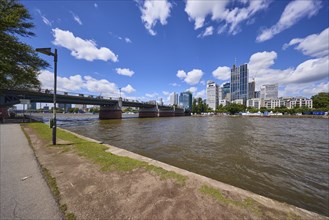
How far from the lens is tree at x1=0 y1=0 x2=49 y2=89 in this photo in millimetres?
13128

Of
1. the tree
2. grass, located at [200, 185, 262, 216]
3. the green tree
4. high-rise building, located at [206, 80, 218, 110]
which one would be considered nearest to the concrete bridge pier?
the tree

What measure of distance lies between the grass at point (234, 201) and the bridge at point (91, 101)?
3866 centimetres

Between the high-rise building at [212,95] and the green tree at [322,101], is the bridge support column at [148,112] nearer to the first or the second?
the green tree at [322,101]

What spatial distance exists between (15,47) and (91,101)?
120 feet

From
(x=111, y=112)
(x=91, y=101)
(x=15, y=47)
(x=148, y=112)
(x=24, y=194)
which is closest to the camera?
(x=24, y=194)

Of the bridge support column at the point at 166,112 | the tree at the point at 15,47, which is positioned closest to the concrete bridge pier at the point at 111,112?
the bridge support column at the point at 166,112

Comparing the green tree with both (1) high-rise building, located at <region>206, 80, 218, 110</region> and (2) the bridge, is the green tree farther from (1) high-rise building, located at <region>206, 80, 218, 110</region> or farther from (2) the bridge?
(2) the bridge

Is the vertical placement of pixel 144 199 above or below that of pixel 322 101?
below

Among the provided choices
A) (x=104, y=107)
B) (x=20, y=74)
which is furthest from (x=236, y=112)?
(x=20, y=74)

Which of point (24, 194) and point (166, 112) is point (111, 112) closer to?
point (166, 112)

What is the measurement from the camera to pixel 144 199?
3.45 m

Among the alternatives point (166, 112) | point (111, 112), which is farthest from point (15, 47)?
point (166, 112)

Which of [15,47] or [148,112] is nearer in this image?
[15,47]

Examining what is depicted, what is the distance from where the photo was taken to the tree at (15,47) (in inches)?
517
